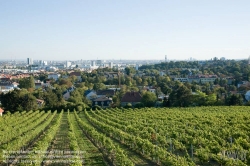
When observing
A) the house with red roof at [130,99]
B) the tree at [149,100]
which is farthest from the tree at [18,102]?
the tree at [149,100]

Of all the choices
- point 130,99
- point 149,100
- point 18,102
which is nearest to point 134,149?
point 149,100

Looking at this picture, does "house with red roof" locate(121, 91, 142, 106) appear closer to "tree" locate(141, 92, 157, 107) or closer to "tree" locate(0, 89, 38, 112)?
"tree" locate(141, 92, 157, 107)

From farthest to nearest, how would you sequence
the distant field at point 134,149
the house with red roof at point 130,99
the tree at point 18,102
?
1. the house with red roof at point 130,99
2. the tree at point 18,102
3. the distant field at point 134,149

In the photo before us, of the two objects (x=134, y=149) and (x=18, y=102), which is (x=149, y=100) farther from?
(x=134, y=149)

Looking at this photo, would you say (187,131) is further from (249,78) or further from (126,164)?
(249,78)

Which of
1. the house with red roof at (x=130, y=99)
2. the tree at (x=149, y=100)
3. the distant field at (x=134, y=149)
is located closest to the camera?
the distant field at (x=134, y=149)

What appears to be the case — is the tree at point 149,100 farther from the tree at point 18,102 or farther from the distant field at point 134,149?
the distant field at point 134,149

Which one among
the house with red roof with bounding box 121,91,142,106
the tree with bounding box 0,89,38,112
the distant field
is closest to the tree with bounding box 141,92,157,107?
the house with red roof with bounding box 121,91,142,106

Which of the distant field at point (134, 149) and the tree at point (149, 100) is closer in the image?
the distant field at point (134, 149)

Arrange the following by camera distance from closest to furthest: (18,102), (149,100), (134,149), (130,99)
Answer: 1. (134,149)
2. (18,102)
3. (149,100)
4. (130,99)

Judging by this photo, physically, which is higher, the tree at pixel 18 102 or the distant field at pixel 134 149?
the distant field at pixel 134 149

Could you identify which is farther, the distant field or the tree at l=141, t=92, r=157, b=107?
the tree at l=141, t=92, r=157, b=107

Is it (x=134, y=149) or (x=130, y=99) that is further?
(x=130, y=99)

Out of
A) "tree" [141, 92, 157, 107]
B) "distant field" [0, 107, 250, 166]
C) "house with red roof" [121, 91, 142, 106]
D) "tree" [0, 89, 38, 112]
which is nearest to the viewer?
"distant field" [0, 107, 250, 166]
